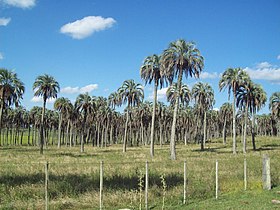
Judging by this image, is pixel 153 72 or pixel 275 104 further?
pixel 275 104

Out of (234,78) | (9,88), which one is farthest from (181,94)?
(9,88)

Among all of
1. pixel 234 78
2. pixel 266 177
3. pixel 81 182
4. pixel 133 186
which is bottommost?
pixel 133 186

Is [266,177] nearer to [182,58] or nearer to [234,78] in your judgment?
[182,58]

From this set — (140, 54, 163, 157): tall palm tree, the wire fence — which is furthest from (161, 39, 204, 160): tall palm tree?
the wire fence

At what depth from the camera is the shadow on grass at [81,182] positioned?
14289 mm

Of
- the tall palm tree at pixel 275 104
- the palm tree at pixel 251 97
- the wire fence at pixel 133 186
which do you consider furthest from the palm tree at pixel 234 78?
the wire fence at pixel 133 186

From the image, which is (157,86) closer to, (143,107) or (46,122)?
(143,107)

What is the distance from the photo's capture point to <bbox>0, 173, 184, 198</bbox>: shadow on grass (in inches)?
563

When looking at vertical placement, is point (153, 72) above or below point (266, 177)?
above

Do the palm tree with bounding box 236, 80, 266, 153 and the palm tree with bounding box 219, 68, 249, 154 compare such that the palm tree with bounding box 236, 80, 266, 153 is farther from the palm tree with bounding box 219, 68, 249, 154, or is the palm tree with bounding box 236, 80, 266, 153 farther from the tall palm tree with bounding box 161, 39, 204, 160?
the tall palm tree with bounding box 161, 39, 204, 160

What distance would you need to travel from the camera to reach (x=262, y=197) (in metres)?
13.7

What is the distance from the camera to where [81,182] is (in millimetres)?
16000

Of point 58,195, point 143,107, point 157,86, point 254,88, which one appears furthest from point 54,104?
point 58,195

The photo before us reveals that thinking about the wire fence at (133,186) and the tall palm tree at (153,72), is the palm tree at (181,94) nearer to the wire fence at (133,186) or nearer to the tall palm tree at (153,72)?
the tall palm tree at (153,72)
